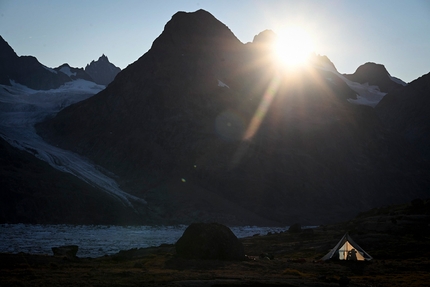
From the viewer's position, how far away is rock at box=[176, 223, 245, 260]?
47094 millimetres

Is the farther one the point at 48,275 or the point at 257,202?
the point at 257,202

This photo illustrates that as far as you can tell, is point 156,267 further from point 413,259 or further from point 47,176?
point 47,176

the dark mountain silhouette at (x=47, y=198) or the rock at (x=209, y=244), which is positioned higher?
the dark mountain silhouette at (x=47, y=198)

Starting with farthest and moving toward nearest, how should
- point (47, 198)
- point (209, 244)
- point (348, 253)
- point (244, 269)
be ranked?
point (47, 198) → point (348, 253) → point (209, 244) → point (244, 269)

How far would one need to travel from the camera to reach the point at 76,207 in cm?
14512

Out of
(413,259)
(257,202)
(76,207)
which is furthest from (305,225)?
(413,259)

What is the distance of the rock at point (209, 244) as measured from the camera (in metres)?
47.1

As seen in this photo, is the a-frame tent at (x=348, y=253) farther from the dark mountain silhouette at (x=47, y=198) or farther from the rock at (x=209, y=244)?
the dark mountain silhouette at (x=47, y=198)

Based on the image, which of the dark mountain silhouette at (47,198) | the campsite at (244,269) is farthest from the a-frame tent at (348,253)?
the dark mountain silhouette at (47,198)

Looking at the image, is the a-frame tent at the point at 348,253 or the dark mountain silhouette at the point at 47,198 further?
the dark mountain silhouette at the point at 47,198

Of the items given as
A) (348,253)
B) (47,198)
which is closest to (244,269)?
(348,253)

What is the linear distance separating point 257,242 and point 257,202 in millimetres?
109636

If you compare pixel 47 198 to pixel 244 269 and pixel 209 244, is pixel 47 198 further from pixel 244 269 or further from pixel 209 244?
pixel 244 269

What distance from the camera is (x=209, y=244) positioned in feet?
155
